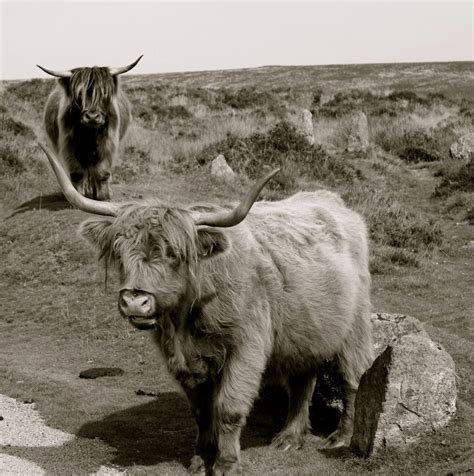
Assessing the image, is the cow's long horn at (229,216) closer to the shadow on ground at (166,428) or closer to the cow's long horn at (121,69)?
the shadow on ground at (166,428)

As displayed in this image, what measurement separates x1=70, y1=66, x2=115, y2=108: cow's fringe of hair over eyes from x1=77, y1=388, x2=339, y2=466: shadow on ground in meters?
5.58

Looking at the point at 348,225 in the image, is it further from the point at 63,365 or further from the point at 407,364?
the point at 63,365

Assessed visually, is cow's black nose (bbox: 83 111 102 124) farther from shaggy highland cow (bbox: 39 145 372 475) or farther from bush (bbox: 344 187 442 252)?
Result: bush (bbox: 344 187 442 252)

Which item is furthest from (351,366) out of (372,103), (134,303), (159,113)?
(372,103)

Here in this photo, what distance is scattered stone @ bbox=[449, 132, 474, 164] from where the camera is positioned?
21.5m

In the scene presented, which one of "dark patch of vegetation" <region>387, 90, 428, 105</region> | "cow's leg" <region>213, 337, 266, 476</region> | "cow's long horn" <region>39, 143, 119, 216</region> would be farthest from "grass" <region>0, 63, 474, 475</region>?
"dark patch of vegetation" <region>387, 90, 428, 105</region>

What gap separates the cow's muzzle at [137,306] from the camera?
4965 millimetres

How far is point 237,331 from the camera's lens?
5773 millimetres

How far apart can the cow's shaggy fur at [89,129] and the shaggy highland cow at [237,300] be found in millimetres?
5718

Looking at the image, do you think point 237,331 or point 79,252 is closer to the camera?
point 237,331

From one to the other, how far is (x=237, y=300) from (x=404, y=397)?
1597 millimetres

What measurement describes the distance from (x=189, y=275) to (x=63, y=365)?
4.09 meters

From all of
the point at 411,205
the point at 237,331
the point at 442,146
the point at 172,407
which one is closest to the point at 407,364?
the point at 237,331

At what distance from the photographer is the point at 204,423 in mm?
6254
